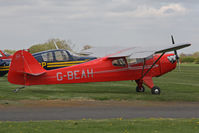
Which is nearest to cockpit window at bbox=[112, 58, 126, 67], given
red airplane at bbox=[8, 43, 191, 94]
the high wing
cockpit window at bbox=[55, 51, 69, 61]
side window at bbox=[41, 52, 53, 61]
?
red airplane at bbox=[8, 43, 191, 94]

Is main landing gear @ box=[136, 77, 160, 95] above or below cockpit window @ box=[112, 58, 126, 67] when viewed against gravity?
below

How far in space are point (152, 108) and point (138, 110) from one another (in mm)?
809

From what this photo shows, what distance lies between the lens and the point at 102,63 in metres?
17.7

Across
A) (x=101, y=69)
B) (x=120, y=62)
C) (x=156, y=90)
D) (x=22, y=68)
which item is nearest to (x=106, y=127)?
(x=22, y=68)

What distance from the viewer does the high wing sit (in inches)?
600

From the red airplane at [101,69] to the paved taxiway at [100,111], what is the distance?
2611 millimetres

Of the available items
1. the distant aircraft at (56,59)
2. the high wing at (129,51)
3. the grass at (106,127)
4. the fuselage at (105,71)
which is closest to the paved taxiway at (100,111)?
the grass at (106,127)

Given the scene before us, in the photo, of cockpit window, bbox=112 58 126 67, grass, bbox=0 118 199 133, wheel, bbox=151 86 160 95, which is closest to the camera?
grass, bbox=0 118 199 133

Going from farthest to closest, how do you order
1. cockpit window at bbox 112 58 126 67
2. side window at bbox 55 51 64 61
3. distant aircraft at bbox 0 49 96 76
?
side window at bbox 55 51 64 61
distant aircraft at bbox 0 49 96 76
cockpit window at bbox 112 58 126 67

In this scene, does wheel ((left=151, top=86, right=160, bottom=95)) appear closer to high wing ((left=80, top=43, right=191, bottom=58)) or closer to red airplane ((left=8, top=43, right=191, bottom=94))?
red airplane ((left=8, top=43, right=191, bottom=94))

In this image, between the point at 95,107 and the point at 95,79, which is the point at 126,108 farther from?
the point at 95,79

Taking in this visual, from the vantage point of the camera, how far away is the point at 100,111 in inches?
487

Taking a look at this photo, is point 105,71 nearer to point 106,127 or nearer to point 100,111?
point 100,111

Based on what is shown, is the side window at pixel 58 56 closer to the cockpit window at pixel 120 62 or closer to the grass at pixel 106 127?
the cockpit window at pixel 120 62
